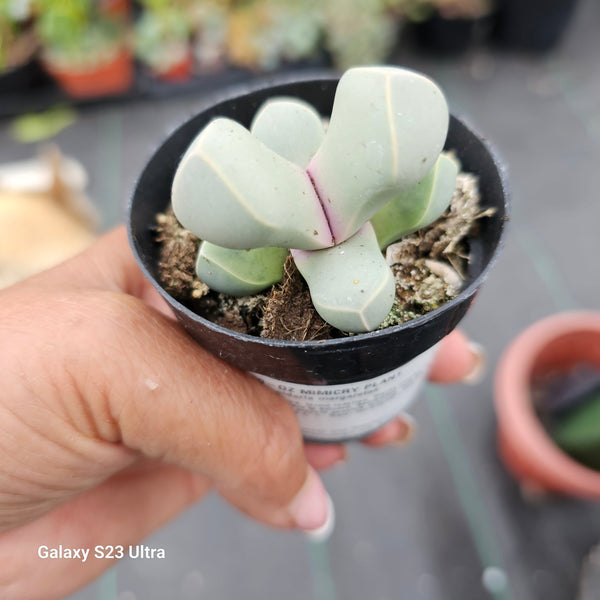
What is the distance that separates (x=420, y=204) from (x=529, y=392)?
974 millimetres

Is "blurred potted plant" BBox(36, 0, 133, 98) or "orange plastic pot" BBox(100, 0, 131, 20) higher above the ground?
"orange plastic pot" BBox(100, 0, 131, 20)

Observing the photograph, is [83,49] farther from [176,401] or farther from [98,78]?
[176,401]

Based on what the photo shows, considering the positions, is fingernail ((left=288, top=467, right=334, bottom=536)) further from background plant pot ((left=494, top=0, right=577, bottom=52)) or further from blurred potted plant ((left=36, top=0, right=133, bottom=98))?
background plant pot ((left=494, top=0, right=577, bottom=52))

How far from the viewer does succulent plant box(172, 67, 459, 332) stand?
1.33ft

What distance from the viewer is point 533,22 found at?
2082mm

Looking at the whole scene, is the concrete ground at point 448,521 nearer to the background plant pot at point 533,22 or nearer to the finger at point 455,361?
the finger at point 455,361

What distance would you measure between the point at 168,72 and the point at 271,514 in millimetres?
1952

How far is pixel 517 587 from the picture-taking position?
3.96 feet

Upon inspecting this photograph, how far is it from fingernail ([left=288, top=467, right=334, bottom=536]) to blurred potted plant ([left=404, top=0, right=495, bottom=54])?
2024 millimetres

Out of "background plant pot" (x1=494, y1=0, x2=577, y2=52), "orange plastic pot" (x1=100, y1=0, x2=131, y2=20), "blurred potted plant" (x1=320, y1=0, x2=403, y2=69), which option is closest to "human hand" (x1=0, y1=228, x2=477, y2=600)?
"blurred potted plant" (x1=320, y1=0, x2=403, y2=69)

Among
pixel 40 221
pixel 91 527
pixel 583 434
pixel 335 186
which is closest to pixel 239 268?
pixel 335 186

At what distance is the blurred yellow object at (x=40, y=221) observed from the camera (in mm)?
1459

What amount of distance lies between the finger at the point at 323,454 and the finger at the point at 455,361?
0.83 ft

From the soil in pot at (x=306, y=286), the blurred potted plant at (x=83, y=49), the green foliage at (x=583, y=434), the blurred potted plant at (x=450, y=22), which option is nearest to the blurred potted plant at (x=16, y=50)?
the blurred potted plant at (x=83, y=49)
